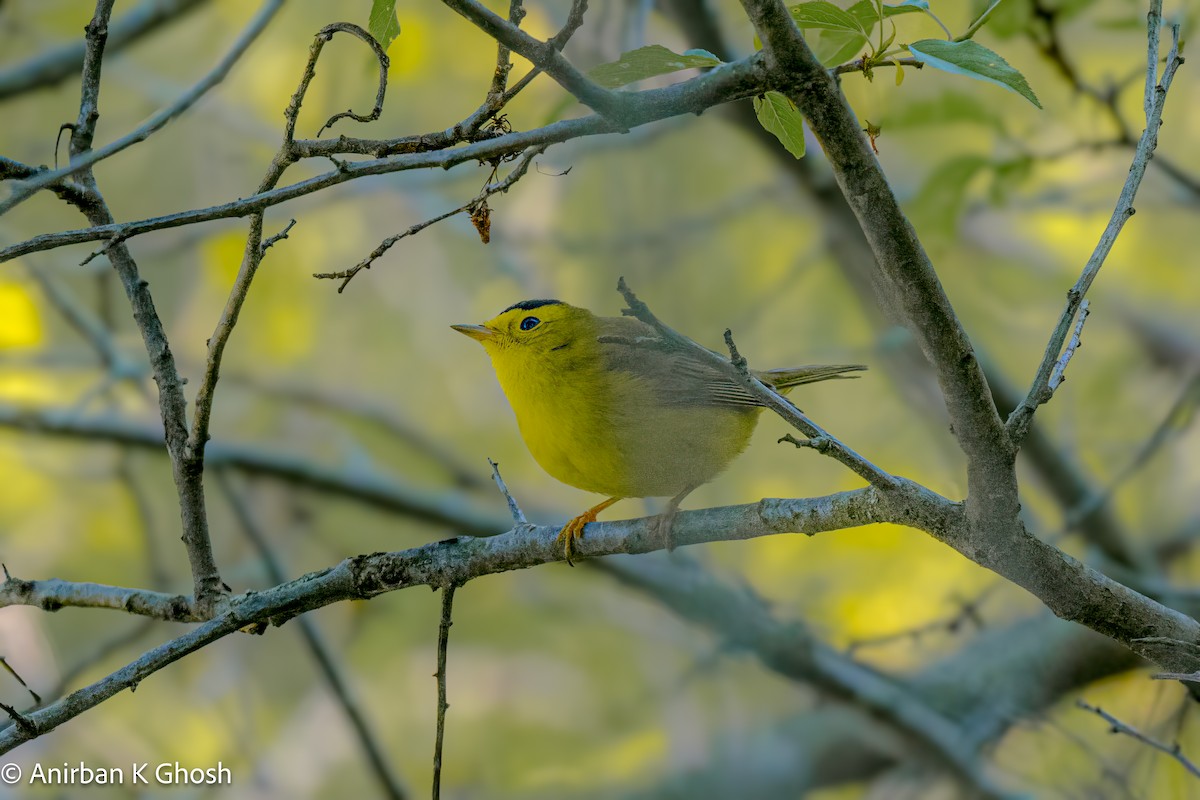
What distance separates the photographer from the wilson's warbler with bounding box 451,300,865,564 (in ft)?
13.2

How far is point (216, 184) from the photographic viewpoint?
8172 millimetres

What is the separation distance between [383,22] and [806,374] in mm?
2857

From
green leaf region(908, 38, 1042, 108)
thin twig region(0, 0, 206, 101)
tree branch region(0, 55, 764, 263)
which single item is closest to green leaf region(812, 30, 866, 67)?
green leaf region(908, 38, 1042, 108)

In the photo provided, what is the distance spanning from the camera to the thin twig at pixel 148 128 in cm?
209

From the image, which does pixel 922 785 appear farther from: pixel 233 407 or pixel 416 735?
pixel 233 407

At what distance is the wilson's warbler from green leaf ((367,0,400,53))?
1.80 m

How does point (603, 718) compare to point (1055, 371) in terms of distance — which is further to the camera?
point (603, 718)

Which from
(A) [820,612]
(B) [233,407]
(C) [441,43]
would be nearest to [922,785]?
(A) [820,612]

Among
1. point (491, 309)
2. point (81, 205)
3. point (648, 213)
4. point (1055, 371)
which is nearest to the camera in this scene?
point (1055, 371)

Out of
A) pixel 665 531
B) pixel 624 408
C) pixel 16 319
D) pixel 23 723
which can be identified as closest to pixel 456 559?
pixel 665 531

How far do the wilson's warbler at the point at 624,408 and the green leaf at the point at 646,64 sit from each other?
1.67 m

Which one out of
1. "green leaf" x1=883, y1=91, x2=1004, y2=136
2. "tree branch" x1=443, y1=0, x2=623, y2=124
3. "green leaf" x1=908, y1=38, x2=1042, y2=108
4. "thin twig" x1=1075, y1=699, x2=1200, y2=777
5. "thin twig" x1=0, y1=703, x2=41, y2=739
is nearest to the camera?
"tree branch" x1=443, y1=0, x2=623, y2=124

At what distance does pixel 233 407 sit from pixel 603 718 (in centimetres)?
385

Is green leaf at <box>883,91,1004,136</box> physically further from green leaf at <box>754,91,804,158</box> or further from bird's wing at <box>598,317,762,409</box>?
green leaf at <box>754,91,804,158</box>
